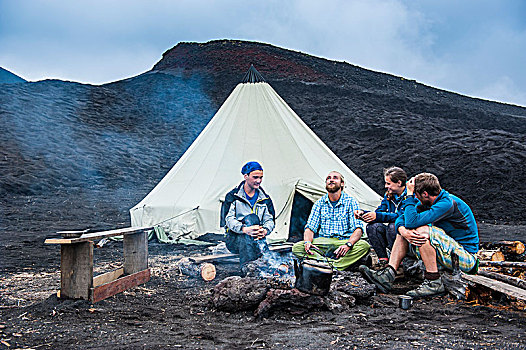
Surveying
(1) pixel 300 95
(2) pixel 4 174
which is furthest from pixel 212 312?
(1) pixel 300 95

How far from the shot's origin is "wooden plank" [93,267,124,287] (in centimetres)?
313

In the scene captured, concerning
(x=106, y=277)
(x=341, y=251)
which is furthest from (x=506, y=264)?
(x=106, y=277)

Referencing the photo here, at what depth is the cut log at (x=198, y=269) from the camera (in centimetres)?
368

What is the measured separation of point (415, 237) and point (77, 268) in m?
2.18

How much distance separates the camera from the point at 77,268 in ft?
9.47

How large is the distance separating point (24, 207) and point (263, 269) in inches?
286

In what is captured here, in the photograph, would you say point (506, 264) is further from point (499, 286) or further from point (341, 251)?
point (341, 251)

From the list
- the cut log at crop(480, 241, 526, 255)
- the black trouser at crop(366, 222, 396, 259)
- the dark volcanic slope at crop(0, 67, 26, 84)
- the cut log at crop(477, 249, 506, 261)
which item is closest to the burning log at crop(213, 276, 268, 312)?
the black trouser at crop(366, 222, 396, 259)

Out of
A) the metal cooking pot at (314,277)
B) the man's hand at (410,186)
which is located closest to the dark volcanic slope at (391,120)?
the man's hand at (410,186)

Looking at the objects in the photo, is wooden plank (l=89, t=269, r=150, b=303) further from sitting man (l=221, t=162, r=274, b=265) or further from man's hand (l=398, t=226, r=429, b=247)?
man's hand (l=398, t=226, r=429, b=247)

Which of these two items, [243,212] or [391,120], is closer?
[243,212]

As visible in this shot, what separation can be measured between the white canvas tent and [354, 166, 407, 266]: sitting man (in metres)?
1.64

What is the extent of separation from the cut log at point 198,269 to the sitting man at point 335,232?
706mm

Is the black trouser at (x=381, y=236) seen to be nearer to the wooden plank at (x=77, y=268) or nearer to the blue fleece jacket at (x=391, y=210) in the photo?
the blue fleece jacket at (x=391, y=210)
